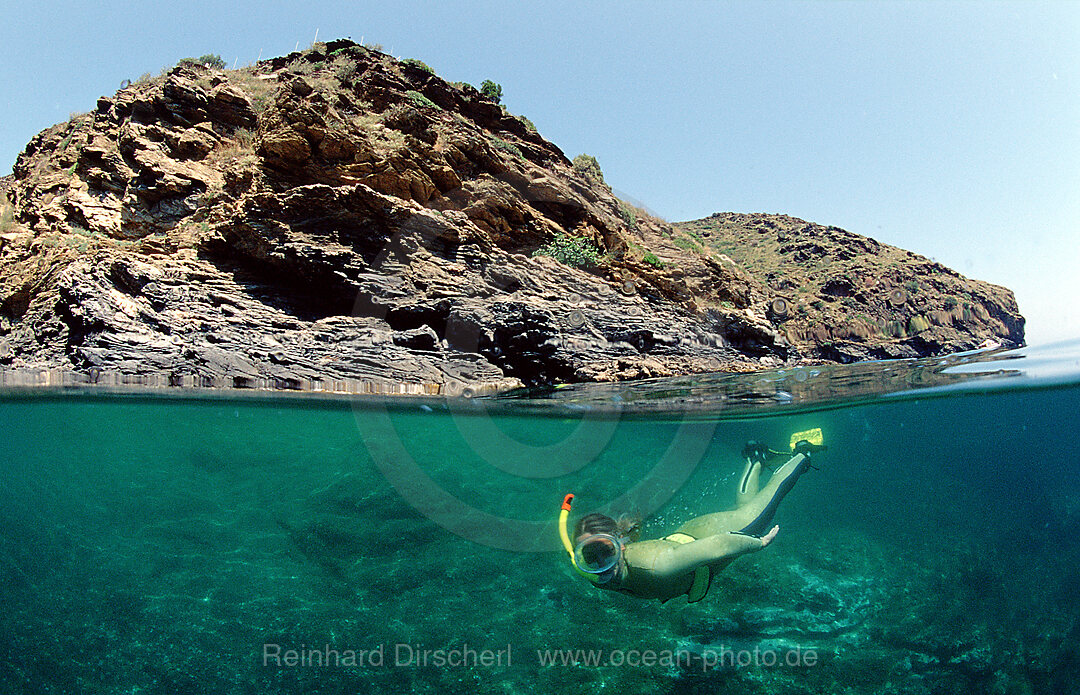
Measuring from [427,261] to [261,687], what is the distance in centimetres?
1149

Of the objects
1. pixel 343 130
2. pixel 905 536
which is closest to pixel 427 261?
pixel 343 130

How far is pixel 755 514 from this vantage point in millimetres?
7535

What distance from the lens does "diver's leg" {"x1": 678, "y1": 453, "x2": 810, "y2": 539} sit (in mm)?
6664

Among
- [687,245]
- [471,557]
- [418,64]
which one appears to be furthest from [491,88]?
[471,557]

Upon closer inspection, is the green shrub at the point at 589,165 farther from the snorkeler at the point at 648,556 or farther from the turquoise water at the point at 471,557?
the snorkeler at the point at 648,556

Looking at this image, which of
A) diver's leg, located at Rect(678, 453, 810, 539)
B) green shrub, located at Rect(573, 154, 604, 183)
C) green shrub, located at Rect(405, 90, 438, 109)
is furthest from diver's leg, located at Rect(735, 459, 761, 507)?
green shrub, located at Rect(573, 154, 604, 183)

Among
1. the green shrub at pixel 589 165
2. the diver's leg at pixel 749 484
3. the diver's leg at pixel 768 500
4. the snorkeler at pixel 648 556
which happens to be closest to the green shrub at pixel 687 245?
the green shrub at pixel 589 165

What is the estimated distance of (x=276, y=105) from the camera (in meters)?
15.6

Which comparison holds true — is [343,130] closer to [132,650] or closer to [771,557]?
[132,650]

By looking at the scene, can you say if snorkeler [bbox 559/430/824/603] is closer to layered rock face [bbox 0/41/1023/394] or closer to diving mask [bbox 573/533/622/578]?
diving mask [bbox 573/533/622/578]

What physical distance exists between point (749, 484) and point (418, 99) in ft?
58.4

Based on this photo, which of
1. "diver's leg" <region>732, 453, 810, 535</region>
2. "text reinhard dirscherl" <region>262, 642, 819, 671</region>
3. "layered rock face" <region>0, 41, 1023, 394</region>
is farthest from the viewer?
"layered rock face" <region>0, 41, 1023, 394</region>

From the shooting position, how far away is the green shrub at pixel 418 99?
18.2m

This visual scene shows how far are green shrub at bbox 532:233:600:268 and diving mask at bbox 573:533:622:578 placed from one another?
13439mm
